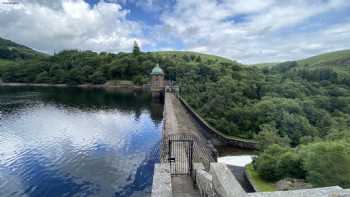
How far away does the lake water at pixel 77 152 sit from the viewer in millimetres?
15516

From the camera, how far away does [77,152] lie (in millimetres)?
21281

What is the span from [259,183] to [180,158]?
6540 mm

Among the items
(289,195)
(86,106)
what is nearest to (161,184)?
(289,195)

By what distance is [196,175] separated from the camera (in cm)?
1037

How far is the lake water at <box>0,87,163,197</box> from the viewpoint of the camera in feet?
50.9

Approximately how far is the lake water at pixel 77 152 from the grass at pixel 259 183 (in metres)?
7.87

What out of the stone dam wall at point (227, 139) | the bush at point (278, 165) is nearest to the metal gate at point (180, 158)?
the bush at point (278, 165)

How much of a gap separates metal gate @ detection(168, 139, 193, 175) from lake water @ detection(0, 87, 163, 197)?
3500mm

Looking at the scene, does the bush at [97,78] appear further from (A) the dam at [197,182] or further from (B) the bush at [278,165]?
(B) the bush at [278,165]

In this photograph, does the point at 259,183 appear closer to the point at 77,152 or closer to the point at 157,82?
the point at 77,152

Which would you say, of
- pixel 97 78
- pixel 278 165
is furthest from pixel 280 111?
pixel 97 78

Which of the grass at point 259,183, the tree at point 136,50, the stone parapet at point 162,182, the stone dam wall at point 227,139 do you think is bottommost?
the grass at point 259,183

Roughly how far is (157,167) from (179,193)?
5.45 ft

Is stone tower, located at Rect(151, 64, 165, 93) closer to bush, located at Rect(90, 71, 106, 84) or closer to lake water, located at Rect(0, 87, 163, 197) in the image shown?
lake water, located at Rect(0, 87, 163, 197)
